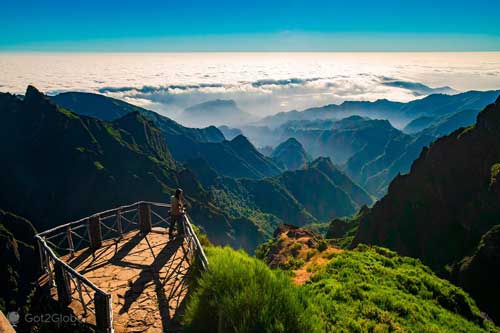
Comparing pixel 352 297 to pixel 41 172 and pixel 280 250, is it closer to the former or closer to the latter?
pixel 280 250

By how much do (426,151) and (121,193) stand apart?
11933 centimetres

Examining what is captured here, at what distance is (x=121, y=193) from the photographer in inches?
5753

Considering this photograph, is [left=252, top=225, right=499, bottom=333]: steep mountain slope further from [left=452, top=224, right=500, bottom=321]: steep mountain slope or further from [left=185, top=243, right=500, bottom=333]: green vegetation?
[left=452, top=224, right=500, bottom=321]: steep mountain slope

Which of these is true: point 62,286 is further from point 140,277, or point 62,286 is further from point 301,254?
point 301,254

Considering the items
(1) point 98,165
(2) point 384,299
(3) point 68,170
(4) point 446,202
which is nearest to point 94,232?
(2) point 384,299

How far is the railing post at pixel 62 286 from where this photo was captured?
1082 centimetres

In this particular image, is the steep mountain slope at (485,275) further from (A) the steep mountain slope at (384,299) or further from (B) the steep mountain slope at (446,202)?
(A) the steep mountain slope at (384,299)

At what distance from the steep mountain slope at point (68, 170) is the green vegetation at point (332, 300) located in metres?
131

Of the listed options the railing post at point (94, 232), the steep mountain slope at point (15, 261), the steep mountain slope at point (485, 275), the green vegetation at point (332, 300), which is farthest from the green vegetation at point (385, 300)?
the steep mountain slope at point (15, 261)

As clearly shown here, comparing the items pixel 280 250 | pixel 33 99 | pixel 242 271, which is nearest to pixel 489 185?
pixel 280 250

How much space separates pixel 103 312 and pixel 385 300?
1230 cm

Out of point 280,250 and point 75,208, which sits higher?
point 280,250

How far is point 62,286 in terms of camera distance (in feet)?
36.0

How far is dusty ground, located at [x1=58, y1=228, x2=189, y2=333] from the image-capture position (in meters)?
10.9
